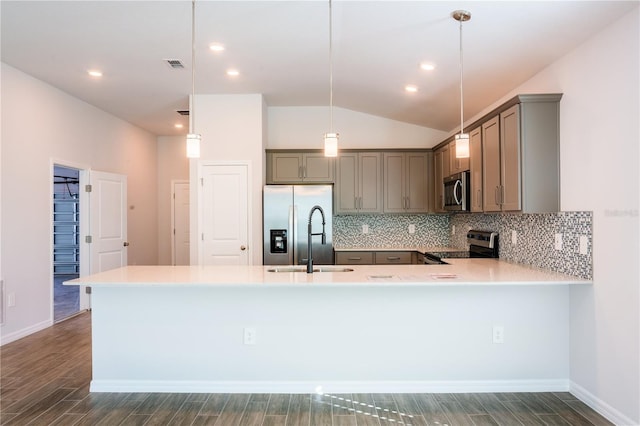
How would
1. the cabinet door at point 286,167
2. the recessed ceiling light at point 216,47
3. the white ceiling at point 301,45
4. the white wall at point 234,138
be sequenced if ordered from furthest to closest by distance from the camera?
the cabinet door at point 286,167
the white wall at point 234,138
the recessed ceiling light at point 216,47
the white ceiling at point 301,45

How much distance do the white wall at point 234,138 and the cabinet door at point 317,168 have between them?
2.21ft

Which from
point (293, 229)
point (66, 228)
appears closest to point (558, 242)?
point (293, 229)

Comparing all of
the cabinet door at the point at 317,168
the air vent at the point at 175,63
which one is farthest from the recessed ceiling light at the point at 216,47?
the cabinet door at the point at 317,168

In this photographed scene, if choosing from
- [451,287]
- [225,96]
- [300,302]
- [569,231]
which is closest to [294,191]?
[225,96]

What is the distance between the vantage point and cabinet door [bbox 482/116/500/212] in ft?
11.0

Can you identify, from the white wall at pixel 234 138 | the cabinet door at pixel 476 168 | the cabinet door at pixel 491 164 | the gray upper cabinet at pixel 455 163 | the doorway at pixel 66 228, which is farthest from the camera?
the doorway at pixel 66 228

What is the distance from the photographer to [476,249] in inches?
178

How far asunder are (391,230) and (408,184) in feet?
2.36

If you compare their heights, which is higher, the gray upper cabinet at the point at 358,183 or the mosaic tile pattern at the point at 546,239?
the gray upper cabinet at the point at 358,183

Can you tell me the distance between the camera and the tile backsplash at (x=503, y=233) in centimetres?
288

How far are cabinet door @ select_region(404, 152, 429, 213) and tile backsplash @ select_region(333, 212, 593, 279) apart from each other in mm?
335

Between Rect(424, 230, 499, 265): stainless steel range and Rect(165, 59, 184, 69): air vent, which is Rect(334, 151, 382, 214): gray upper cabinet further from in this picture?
Rect(165, 59, 184, 69): air vent

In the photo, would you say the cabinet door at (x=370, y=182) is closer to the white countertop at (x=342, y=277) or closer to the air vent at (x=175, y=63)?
the white countertop at (x=342, y=277)

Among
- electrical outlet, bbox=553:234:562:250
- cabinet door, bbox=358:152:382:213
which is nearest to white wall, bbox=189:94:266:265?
cabinet door, bbox=358:152:382:213
